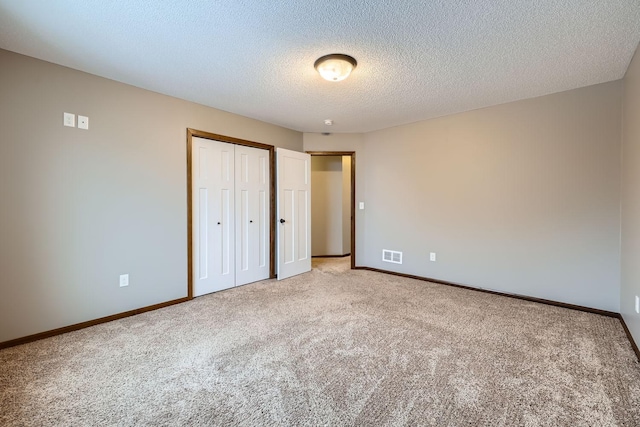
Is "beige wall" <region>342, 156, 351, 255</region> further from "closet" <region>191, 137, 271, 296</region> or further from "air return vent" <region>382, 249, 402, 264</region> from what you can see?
"closet" <region>191, 137, 271, 296</region>

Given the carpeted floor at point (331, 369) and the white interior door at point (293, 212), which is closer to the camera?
the carpeted floor at point (331, 369)

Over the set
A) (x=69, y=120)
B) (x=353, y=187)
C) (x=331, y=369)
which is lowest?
(x=331, y=369)

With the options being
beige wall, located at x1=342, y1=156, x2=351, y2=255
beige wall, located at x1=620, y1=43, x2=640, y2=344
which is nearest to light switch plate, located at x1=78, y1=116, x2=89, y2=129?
beige wall, located at x1=342, y1=156, x2=351, y2=255

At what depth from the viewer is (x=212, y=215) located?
362 cm

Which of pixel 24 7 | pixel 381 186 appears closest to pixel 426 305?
pixel 381 186

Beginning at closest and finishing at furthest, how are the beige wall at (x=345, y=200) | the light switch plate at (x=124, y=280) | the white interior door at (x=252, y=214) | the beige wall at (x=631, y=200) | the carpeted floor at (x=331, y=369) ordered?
the carpeted floor at (x=331, y=369) → the beige wall at (x=631, y=200) → the light switch plate at (x=124, y=280) → the white interior door at (x=252, y=214) → the beige wall at (x=345, y=200)

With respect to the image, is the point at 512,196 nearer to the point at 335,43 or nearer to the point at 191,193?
the point at 335,43

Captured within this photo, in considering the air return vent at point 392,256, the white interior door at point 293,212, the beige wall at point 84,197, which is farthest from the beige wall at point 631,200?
the beige wall at point 84,197

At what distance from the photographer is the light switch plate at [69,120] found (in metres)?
2.52

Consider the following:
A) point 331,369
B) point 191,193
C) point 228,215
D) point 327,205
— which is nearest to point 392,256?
point 327,205

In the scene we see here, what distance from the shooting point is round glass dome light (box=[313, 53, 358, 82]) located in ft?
7.63

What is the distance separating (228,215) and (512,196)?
3.60 metres

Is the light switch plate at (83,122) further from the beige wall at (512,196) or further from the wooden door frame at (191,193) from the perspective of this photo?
the beige wall at (512,196)

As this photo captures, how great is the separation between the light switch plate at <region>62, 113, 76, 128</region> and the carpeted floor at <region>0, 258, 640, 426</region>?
187 centimetres
